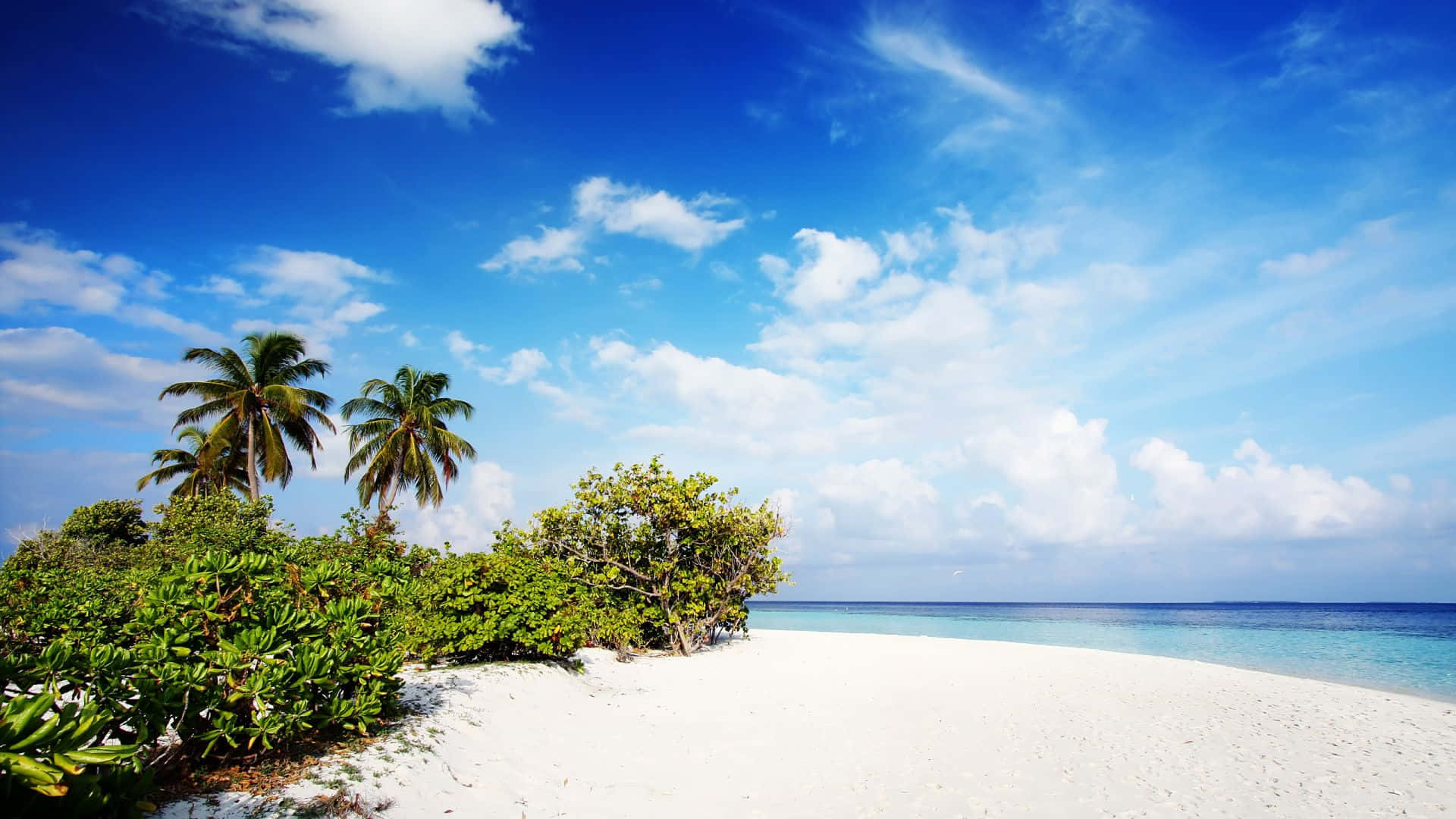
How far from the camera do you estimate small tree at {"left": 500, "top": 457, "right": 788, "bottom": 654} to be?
17.8 meters

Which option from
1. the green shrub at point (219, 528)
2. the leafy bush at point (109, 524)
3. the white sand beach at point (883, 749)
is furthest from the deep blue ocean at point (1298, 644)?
Result: the leafy bush at point (109, 524)

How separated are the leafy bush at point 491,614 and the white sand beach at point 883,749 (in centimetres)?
55

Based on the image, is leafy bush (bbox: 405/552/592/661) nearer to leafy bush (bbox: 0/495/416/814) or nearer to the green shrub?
leafy bush (bbox: 0/495/416/814)

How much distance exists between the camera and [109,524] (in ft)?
83.7

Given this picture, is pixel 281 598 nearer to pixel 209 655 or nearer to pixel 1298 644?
pixel 209 655

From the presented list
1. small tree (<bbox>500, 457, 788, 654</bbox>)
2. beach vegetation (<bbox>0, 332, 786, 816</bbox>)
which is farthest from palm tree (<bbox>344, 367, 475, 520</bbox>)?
small tree (<bbox>500, 457, 788, 654</bbox>)

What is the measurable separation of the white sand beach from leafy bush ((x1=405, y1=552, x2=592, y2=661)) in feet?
1.81

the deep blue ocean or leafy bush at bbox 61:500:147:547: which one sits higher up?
leafy bush at bbox 61:500:147:547

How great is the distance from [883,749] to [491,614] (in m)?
6.43

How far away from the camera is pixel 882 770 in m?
8.41

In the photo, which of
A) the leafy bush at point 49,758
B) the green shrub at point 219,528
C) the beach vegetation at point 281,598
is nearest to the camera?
the leafy bush at point 49,758

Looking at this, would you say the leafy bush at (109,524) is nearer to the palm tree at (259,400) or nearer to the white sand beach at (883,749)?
the palm tree at (259,400)

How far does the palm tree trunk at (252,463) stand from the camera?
23678 millimetres

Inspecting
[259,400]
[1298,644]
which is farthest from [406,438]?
[1298,644]
